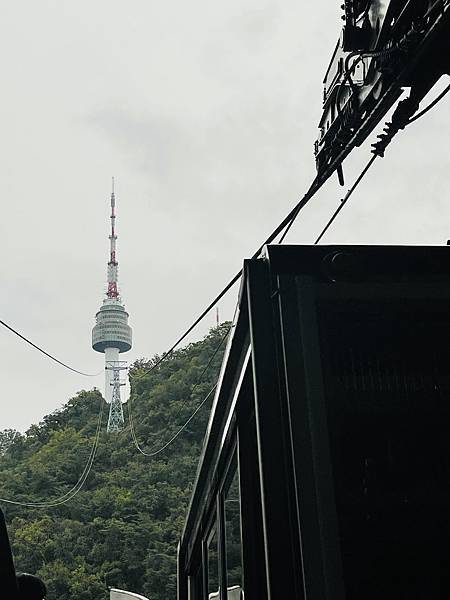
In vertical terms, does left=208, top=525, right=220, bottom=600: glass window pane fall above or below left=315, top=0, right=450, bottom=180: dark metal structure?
below

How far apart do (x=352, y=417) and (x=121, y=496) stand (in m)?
39.8

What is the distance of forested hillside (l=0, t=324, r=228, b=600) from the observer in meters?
35.7

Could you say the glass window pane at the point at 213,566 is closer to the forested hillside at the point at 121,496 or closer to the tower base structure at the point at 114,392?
the forested hillside at the point at 121,496

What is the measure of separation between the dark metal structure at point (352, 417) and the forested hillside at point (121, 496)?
1241 inches

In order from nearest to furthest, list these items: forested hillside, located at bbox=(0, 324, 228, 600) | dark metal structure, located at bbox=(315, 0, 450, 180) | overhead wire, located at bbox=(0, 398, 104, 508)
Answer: dark metal structure, located at bbox=(315, 0, 450, 180), forested hillside, located at bbox=(0, 324, 228, 600), overhead wire, located at bbox=(0, 398, 104, 508)

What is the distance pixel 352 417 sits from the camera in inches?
59.2

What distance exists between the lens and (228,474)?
2.33 meters

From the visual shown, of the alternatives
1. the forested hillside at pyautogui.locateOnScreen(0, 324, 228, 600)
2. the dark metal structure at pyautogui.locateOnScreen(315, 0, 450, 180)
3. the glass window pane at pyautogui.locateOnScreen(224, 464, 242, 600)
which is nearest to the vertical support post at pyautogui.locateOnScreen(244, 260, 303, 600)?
the glass window pane at pyautogui.locateOnScreen(224, 464, 242, 600)

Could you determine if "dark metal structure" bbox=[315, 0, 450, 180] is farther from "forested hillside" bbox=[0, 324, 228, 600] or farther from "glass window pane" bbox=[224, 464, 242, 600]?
"forested hillside" bbox=[0, 324, 228, 600]

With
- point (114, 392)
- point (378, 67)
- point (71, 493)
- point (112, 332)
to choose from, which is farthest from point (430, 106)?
point (112, 332)

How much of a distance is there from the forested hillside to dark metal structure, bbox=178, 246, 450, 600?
3152cm

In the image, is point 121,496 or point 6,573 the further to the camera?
point 121,496

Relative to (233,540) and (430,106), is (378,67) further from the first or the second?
(233,540)

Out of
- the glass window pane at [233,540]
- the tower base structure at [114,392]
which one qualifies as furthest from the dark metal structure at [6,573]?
the tower base structure at [114,392]
